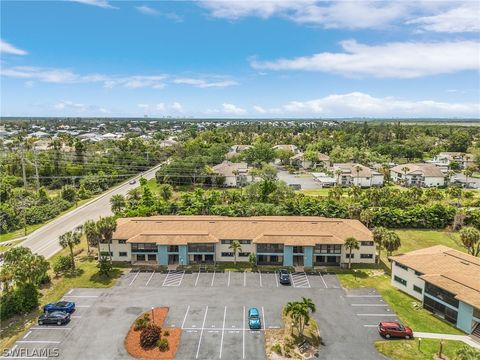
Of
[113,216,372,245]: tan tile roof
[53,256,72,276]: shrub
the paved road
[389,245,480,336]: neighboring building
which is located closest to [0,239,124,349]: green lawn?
[53,256,72,276]: shrub

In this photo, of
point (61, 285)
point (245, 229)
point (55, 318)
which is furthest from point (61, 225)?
point (245, 229)

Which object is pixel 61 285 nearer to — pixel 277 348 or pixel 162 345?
pixel 162 345

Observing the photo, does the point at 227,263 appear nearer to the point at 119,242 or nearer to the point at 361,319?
the point at 119,242

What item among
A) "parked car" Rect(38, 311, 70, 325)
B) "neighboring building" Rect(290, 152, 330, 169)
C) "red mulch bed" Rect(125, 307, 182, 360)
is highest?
"neighboring building" Rect(290, 152, 330, 169)

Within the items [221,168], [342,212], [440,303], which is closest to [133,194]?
Answer: [221,168]

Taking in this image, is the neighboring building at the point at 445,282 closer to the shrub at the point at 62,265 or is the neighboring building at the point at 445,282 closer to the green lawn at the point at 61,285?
the green lawn at the point at 61,285

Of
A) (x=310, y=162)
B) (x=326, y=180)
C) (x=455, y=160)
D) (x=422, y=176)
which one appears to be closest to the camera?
(x=422, y=176)

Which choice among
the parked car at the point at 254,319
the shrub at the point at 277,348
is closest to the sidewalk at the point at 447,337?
the shrub at the point at 277,348

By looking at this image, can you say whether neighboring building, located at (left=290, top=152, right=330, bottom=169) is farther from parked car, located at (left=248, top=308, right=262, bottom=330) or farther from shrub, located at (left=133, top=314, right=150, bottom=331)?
shrub, located at (left=133, top=314, right=150, bottom=331)
